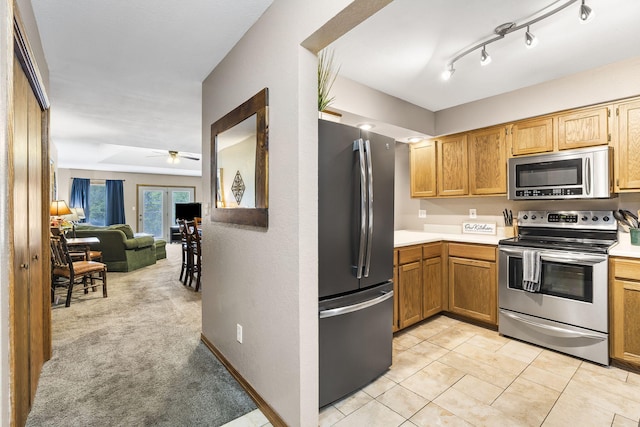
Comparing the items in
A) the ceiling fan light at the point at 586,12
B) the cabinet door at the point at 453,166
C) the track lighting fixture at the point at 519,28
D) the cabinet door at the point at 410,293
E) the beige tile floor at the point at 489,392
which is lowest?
the beige tile floor at the point at 489,392

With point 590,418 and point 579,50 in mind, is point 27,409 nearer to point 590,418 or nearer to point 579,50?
point 590,418

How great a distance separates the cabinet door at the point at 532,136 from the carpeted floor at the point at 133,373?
10.5 ft

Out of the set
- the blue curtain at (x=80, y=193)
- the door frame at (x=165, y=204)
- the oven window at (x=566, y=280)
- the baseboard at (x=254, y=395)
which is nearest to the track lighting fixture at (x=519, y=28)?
the oven window at (x=566, y=280)

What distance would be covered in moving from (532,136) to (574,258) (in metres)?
1.21

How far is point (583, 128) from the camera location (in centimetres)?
269

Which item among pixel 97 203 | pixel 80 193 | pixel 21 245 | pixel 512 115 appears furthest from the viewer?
A: pixel 97 203

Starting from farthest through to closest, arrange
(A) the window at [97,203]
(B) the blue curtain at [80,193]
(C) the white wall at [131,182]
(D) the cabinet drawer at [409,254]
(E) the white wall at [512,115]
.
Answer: (A) the window at [97,203] → (B) the blue curtain at [80,193] → (C) the white wall at [131,182] → (D) the cabinet drawer at [409,254] → (E) the white wall at [512,115]

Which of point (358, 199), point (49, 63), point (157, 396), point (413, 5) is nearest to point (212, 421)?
point (157, 396)

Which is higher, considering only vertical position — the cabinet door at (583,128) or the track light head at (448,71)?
the track light head at (448,71)

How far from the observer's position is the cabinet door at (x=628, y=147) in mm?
2436

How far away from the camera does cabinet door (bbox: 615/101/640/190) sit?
7.99ft

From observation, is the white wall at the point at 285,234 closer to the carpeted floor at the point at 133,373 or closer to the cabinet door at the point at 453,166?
the carpeted floor at the point at 133,373

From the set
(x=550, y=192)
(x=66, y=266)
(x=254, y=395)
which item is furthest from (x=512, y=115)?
(x=66, y=266)

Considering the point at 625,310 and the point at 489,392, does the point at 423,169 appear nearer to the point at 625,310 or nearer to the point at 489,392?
the point at 625,310
